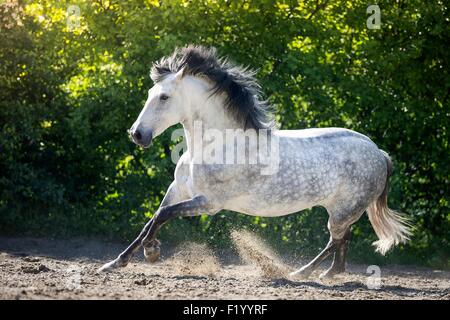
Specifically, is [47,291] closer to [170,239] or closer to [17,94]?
[170,239]

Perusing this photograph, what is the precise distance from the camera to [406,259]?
876 cm

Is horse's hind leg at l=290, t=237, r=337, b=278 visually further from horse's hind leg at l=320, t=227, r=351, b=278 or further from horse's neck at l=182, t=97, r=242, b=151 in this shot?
horse's neck at l=182, t=97, r=242, b=151

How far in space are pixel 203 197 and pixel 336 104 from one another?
3588mm

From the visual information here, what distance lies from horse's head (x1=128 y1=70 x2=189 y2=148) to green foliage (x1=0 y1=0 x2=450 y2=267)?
8.72 feet

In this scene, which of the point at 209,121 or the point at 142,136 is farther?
the point at 209,121

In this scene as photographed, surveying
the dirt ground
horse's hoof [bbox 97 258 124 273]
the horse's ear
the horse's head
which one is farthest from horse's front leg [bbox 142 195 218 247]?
the horse's ear

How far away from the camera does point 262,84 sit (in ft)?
29.4

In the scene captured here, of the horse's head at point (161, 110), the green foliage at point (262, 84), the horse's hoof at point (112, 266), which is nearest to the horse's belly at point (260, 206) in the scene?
the horse's head at point (161, 110)

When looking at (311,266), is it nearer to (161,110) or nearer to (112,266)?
(112,266)

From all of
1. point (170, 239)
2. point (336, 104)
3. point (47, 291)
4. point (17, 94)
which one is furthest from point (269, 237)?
point (47, 291)

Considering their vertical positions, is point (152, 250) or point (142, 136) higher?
point (142, 136)

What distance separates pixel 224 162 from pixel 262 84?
299 centimetres

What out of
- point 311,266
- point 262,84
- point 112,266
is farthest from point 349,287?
point 262,84

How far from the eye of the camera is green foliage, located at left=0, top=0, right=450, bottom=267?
8930 mm
